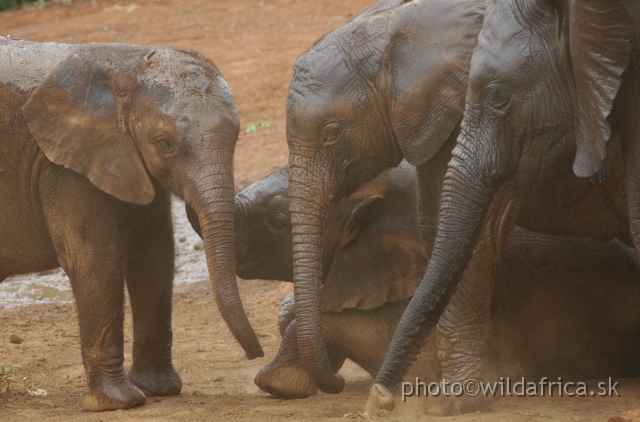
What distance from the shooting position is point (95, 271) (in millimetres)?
5840

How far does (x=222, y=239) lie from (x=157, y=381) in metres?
1.17

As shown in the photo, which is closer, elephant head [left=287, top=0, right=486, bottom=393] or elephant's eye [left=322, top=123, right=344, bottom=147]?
elephant head [left=287, top=0, right=486, bottom=393]

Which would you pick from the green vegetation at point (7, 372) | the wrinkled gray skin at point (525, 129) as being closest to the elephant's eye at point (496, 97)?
the wrinkled gray skin at point (525, 129)

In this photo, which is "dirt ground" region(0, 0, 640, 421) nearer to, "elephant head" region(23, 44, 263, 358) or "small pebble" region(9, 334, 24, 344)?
"small pebble" region(9, 334, 24, 344)

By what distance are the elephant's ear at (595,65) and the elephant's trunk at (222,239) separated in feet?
6.09

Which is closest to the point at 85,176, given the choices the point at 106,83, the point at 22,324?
the point at 106,83

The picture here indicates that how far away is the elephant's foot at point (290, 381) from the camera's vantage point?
6.14m

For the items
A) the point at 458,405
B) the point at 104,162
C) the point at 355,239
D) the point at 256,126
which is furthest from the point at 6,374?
the point at 256,126

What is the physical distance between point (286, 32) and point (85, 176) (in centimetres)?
1244

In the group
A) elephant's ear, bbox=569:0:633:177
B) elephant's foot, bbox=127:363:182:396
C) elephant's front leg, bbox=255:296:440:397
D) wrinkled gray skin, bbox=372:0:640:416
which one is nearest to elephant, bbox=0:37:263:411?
elephant's foot, bbox=127:363:182:396

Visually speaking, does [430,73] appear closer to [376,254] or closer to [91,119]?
[376,254]

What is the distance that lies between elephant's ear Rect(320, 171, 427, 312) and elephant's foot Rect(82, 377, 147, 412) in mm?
1141

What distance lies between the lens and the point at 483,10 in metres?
5.47

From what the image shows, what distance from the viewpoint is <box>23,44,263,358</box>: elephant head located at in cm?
570
